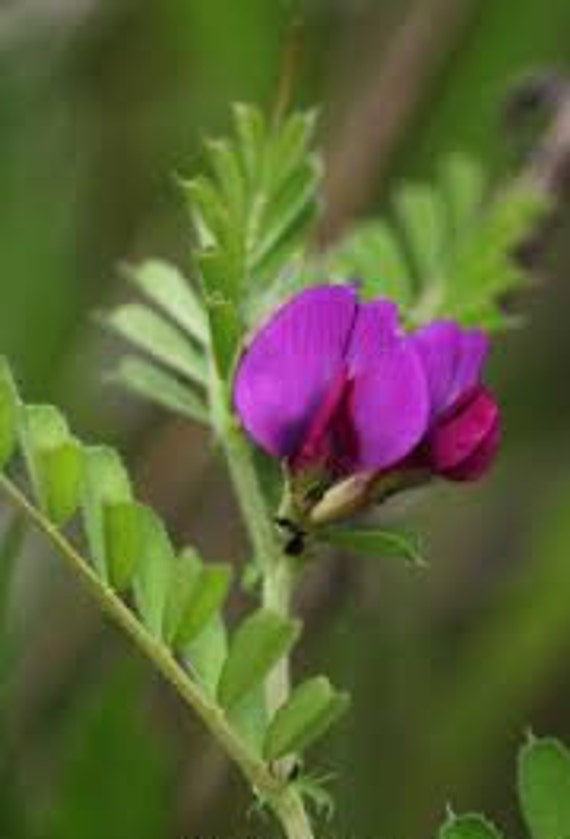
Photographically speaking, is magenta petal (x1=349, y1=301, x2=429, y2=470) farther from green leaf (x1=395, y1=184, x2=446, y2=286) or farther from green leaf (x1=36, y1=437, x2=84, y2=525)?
green leaf (x1=395, y1=184, x2=446, y2=286)

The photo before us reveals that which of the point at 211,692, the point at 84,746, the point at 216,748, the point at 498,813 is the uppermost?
the point at 211,692

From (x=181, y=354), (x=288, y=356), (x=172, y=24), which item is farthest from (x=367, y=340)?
(x=172, y=24)

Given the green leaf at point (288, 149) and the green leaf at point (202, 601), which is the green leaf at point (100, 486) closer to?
the green leaf at point (202, 601)

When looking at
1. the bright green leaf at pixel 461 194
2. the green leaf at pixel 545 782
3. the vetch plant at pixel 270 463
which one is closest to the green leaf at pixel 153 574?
the vetch plant at pixel 270 463

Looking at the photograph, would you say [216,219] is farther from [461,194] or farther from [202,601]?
[461,194]

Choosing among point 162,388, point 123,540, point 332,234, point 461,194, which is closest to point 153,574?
point 123,540

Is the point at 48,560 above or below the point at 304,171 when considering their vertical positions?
below

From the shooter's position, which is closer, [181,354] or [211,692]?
[211,692]

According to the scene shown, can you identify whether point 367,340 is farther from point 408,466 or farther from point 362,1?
point 362,1

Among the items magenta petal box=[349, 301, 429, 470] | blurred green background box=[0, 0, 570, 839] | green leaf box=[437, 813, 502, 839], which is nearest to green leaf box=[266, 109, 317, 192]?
magenta petal box=[349, 301, 429, 470]
